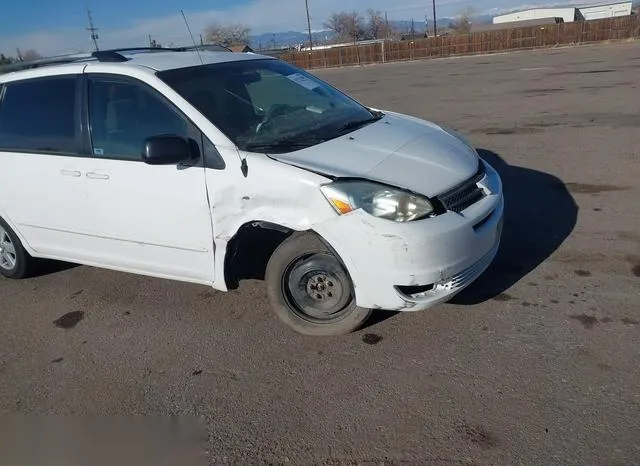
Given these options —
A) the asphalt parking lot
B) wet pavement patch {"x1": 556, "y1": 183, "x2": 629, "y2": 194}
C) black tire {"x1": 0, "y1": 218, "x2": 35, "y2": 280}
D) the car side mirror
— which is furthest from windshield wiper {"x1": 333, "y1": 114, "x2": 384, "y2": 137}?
black tire {"x1": 0, "y1": 218, "x2": 35, "y2": 280}

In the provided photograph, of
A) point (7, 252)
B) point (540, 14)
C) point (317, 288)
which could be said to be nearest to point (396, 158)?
point (317, 288)

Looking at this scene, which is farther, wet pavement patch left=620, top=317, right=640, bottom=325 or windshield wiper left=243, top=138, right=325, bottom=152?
windshield wiper left=243, top=138, right=325, bottom=152

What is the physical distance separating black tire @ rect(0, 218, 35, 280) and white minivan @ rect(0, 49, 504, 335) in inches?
3.9

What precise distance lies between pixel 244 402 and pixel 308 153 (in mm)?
1489

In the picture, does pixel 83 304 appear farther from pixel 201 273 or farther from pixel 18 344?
pixel 201 273

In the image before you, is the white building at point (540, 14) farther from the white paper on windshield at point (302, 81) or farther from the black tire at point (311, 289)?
the black tire at point (311, 289)

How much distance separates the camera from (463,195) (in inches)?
133

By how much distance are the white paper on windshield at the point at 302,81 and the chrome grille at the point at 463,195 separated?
63.8 inches

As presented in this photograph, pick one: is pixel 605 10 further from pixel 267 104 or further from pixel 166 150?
pixel 166 150

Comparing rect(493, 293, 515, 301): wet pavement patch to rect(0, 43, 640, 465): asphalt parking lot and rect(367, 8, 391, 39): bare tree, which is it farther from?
rect(367, 8, 391, 39): bare tree

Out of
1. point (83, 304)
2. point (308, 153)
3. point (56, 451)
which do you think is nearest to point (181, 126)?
point (308, 153)

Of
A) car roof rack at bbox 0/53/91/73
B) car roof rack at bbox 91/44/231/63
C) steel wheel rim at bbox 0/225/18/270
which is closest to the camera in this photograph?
car roof rack at bbox 91/44/231/63

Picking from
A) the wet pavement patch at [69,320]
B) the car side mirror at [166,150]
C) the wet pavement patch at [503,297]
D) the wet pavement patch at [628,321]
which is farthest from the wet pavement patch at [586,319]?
the wet pavement patch at [69,320]

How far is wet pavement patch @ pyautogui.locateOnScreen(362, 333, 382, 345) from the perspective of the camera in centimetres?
340
